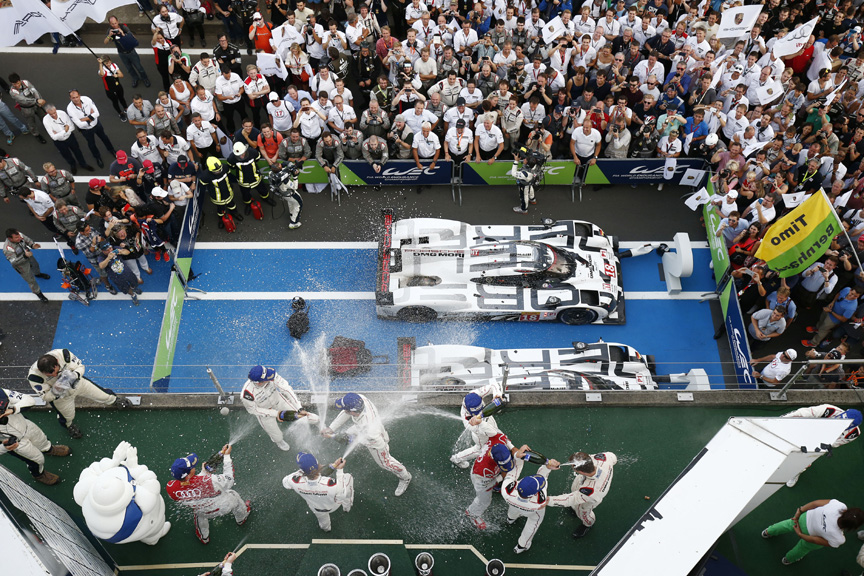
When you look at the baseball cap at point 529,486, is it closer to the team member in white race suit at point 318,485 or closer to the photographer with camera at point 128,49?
the team member in white race suit at point 318,485

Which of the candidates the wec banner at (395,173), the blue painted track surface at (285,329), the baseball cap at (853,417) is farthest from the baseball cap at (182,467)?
the wec banner at (395,173)

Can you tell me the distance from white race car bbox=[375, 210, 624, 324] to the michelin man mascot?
17.4ft

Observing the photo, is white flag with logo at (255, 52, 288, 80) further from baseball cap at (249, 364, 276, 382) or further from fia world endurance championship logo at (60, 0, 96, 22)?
baseball cap at (249, 364, 276, 382)

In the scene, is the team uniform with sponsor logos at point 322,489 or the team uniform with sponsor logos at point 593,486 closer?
the team uniform with sponsor logos at point 322,489

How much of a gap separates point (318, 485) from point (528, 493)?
2.45m

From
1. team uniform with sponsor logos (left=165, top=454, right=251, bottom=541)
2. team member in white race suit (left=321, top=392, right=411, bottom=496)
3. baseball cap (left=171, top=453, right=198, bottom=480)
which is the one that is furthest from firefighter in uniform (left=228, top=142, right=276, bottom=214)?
baseball cap (left=171, top=453, right=198, bottom=480)

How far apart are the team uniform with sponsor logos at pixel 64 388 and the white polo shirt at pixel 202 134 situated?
573 centimetres

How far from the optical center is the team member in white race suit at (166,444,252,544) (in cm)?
779

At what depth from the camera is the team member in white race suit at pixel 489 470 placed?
793 centimetres

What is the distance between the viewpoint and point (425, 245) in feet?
41.4

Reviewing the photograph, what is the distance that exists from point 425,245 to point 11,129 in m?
10.1

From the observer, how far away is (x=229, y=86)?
14312 mm

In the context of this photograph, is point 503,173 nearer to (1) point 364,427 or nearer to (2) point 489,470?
(1) point 364,427

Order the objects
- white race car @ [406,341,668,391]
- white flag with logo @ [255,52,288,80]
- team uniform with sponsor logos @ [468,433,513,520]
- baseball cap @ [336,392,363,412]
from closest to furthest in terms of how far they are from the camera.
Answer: team uniform with sponsor logos @ [468,433,513,520]
baseball cap @ [336,392,363,412]
white race car @ [406,341,668,391]
white flag with logo @ [255,52,288,80]
